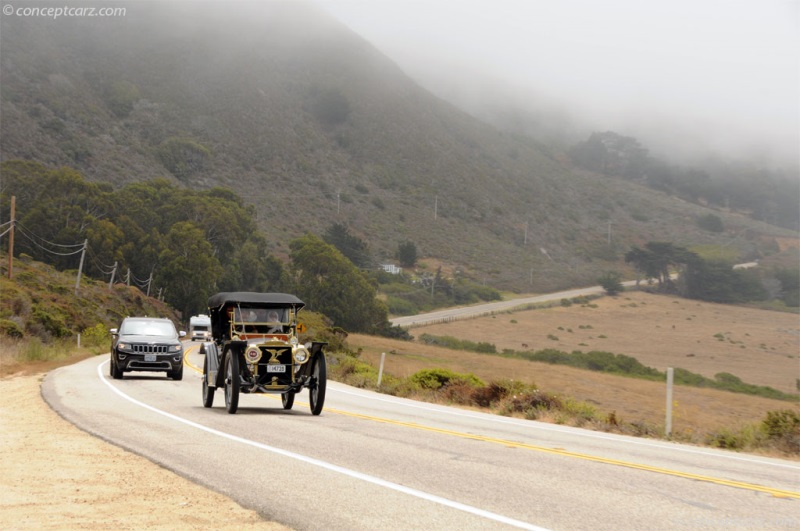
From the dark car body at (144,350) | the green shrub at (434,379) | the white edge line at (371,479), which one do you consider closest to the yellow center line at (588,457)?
the white edge line at (371,479)

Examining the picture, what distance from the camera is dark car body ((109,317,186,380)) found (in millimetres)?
23234

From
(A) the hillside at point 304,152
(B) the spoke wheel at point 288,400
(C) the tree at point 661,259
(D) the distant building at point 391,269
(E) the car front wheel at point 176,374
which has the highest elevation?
(A) the hillside at point 304,152

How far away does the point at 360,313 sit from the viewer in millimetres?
81875

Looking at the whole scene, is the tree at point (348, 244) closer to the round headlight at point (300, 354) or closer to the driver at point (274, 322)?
the driver at point (274, 322)

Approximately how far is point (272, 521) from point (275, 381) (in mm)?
8246

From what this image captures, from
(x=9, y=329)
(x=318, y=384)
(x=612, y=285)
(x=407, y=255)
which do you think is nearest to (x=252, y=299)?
(x=318, y=384)

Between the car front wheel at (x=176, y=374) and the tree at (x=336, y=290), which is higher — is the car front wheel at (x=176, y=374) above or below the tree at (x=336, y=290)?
below

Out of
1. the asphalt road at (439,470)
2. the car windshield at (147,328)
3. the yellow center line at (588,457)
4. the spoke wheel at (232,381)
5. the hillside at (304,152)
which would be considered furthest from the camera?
the hillside at (304,152)

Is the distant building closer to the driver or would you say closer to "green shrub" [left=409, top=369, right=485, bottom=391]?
"green shrub" [left=409, top=369, right=485, bottom=391]

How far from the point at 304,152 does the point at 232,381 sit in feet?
479

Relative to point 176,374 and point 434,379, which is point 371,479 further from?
point 434,379

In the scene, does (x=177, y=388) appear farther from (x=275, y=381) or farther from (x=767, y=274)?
(x=767, y=274)
